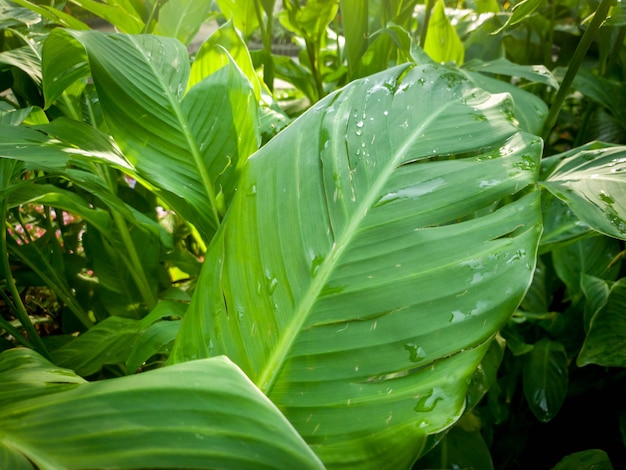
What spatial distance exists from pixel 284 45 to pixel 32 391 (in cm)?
353

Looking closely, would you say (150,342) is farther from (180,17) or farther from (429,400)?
(180,17)

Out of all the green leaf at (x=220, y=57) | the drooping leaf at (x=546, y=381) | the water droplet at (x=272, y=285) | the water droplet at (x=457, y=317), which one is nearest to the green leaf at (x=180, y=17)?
the green leaf at (x=220, y=57)

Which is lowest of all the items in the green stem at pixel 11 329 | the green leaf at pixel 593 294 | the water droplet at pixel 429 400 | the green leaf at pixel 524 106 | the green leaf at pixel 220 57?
the green leaf at pixel 593 294

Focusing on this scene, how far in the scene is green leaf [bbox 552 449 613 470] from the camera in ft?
2.35

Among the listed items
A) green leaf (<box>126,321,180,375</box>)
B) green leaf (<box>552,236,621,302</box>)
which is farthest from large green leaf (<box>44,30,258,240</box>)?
green leaf (<box>552,236,621,302</box>)

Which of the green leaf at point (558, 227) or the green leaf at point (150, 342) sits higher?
the green leaf at point (150, 342)

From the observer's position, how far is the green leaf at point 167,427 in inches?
10.8

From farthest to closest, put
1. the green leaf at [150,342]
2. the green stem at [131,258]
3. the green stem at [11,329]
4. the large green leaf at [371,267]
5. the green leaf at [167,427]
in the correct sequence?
the green stem at [131,258] → the green stem at [11,329] → the green leaf at [150,342] → the large green leaf at [371,267] → the green leaf at [167,427]

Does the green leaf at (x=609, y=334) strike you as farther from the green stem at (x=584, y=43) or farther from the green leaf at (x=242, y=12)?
the green leaf at (x=242, y=12)

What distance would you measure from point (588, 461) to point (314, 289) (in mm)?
583

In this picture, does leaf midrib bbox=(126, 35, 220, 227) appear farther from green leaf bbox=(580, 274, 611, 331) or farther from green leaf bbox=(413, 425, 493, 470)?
green leaf bbox=(580, 274, 611, 331)

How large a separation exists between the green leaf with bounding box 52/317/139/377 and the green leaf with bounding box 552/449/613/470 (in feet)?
2.15

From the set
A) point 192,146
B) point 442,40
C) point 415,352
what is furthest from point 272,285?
point 442,40

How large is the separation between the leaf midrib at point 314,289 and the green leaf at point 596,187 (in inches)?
7.5
